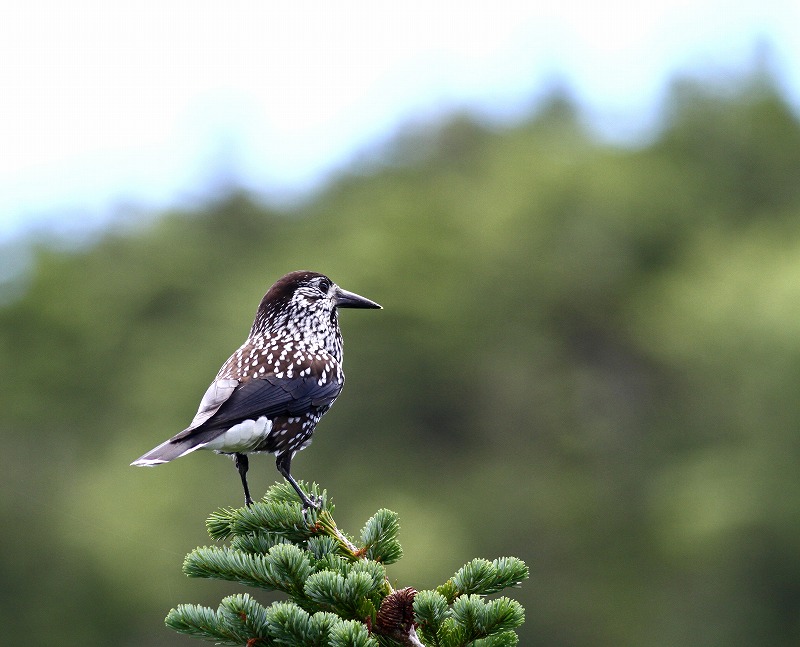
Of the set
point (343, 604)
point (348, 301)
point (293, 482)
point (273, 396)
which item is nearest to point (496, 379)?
point (348, 301)

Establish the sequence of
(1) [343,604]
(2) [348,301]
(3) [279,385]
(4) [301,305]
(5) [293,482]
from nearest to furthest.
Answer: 1. (1) [343,604]
2. (5) [293,482]
3. (3) [279,385]
4. (4) [301,305]
5. (2) [348,301]

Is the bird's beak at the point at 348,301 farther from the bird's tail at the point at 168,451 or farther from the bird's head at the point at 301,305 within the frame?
the bird's tail at the point at 168,451

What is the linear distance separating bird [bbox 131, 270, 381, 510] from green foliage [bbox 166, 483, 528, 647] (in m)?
0.48

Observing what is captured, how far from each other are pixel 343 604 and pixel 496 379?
32226mm

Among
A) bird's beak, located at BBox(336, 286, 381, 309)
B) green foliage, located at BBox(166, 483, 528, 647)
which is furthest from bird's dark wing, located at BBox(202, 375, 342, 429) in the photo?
green foliage, located at BBox(166, 483, 528, 647)

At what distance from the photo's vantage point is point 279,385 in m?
6.08

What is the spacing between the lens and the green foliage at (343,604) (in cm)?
391

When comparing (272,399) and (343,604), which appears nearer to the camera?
(343,604)

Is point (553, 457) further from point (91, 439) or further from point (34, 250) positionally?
point (34, 250)

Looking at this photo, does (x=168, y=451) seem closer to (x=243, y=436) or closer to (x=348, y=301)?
(x=243, y=436)

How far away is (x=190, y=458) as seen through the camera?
33344mm

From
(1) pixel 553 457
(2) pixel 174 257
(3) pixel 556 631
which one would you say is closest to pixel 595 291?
(1) pixel 553 457

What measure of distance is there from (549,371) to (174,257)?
15.0 metres

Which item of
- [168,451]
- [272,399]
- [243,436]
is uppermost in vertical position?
[272,399]
